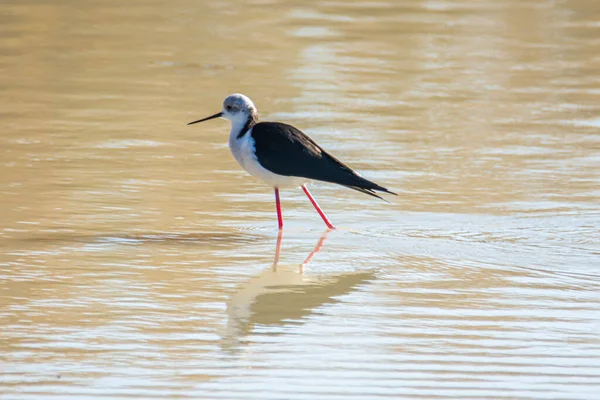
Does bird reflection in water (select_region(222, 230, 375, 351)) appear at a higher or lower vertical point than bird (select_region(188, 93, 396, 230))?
lower

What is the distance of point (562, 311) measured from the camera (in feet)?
19.5

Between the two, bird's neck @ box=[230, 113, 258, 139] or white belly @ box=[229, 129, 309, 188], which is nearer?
white belly @ box=[229, 129, 309, 188]

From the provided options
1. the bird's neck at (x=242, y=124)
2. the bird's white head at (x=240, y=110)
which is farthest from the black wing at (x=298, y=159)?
the bird's white head at (x=240, y=110)

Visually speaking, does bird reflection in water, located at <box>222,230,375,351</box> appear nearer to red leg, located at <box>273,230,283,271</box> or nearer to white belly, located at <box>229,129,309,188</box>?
red leg, located at <box>273,230,283,271</box>

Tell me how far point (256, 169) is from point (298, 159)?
0.94 ft

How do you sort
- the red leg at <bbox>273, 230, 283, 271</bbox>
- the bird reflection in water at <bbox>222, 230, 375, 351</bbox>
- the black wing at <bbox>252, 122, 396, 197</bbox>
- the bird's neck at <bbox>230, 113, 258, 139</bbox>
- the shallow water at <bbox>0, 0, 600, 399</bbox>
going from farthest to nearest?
the bird's neck at <bbox>230, 113, 258, 139</bbox>
the black wing at <bbox>252, 122, 396, 197</bbox>
the red leg at <bbox>273, 230, 283, 271</bbox>
the bird reflection in water at <bbox>222, 230, 375, 351</bbox>
the shallow water at <bbox>0, 0, 600, 399</bbox>

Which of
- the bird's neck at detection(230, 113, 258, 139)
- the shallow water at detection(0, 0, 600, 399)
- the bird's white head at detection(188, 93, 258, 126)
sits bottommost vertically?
the shallow water at detection(0, 0, 600, 399)

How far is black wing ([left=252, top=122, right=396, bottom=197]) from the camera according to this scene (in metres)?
7.79

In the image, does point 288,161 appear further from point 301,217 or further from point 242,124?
point 242,124

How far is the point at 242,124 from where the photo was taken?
27.6ft

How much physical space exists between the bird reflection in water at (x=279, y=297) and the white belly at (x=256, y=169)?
925mm

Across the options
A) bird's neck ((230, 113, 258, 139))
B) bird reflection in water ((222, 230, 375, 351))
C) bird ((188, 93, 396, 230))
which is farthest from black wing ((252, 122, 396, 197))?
bird reflection in water ((222, 230, 375, 351))

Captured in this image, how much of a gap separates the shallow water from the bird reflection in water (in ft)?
0.07

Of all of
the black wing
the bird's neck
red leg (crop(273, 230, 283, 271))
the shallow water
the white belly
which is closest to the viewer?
the shallow water
